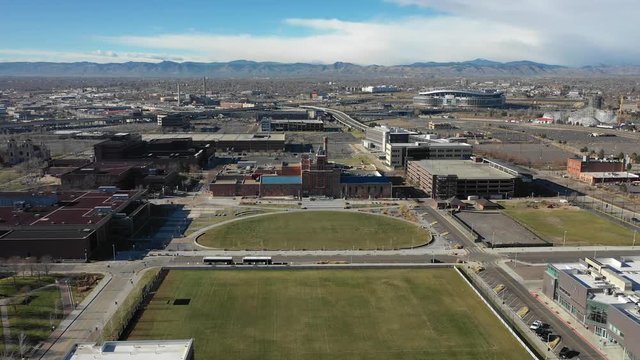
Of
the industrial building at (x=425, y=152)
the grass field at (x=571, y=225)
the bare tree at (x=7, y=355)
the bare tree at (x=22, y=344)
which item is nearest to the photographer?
the bare tree at (x=7, y=355)

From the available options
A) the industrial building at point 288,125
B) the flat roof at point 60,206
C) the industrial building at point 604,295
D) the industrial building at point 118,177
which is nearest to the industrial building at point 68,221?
the flat roof at point 60,206

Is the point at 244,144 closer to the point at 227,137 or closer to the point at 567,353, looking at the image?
the point at 227,137

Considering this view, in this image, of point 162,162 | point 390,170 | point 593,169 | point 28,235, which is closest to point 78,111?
point 162,162

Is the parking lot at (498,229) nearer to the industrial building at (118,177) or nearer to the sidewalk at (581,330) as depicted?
the sidewalk at (581,330)

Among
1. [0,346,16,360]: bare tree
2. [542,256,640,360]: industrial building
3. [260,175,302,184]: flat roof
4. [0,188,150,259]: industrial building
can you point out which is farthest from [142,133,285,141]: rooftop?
[0,346,16,360]: bare tree

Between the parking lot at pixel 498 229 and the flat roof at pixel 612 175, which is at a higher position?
the flat roof at pixel 612 175

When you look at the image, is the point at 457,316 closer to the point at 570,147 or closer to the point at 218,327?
the point at 218,327
